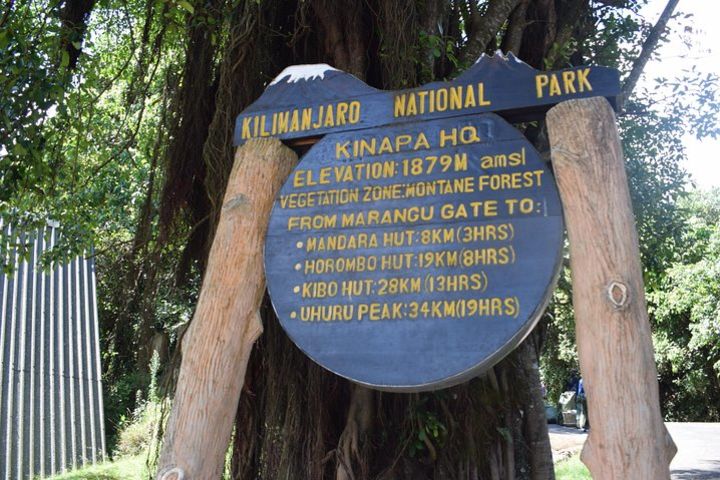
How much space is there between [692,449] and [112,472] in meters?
7.50

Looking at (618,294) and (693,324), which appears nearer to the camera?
(618,294)

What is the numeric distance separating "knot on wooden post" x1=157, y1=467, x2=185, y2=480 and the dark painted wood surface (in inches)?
53.4

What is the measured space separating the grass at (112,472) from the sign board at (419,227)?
5.29 metres

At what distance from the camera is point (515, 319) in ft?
7.79

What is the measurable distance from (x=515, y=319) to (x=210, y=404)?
1167mm

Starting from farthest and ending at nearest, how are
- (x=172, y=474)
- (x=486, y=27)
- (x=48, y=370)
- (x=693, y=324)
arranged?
→ (x=693, y=324) < (x=48, y=370) < (x=486, y=27) < (x=172, y=474)

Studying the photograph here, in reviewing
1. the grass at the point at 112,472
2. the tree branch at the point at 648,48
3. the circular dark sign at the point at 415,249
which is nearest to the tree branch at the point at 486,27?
the tree branch at the point at 648,48

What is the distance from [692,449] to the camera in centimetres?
986

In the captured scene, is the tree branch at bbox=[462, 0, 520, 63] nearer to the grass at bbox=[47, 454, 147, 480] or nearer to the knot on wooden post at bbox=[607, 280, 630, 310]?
the knot on wooden post at bbox=[607, 280, 630, 310]

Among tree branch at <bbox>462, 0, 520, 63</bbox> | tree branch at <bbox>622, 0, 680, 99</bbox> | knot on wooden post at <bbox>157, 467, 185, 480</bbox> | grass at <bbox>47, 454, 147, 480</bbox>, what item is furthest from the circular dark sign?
grass at <bbox>47, 454, 147, 480</bbox>

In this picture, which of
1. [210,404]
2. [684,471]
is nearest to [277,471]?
[210,404]

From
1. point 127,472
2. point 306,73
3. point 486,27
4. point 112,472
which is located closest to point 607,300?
point 306,73

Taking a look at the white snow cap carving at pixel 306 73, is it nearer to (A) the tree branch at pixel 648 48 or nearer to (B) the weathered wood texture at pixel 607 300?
(B) the weathered wood texture at pixel 607 300

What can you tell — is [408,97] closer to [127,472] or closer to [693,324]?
[127,472]
